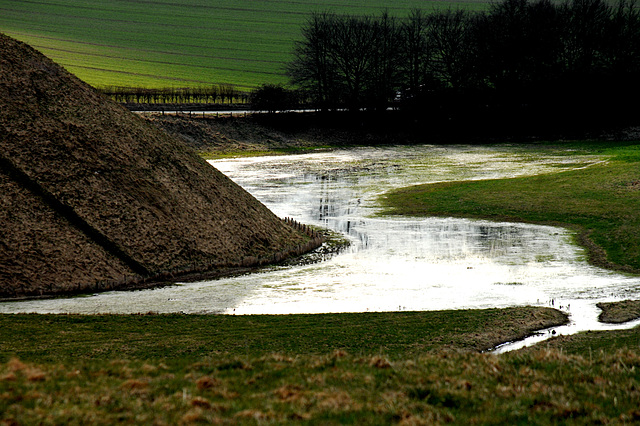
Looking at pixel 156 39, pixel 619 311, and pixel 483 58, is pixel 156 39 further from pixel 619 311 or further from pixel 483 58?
pixel 619 311

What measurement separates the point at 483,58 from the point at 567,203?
6765 cm

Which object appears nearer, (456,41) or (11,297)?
(11,297)

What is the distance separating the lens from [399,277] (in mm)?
31328

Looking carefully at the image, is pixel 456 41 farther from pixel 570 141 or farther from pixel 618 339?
pixel 618 339

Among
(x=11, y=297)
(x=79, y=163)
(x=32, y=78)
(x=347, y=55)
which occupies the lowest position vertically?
(x=11, y=297)

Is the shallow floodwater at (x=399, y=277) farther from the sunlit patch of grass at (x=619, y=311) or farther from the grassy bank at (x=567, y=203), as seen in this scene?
the grassy bank at (x=567, y=203)

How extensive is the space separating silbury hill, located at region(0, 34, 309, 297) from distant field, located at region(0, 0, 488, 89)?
73.7 meters

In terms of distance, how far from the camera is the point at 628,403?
9.64m

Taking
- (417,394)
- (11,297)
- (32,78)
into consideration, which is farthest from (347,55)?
(417,394)

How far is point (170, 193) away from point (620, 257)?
24.7m

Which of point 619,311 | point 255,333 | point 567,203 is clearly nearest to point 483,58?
point 567,203

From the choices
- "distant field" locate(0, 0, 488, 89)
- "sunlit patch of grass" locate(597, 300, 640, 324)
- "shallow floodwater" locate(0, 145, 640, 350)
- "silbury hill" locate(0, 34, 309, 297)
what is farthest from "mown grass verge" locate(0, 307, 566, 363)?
"distant field" locate(0, 0, 488, 89)

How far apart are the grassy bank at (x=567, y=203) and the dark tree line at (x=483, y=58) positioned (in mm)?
44134

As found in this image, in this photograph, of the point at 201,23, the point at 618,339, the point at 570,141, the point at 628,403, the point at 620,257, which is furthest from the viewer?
the point at 201,23
